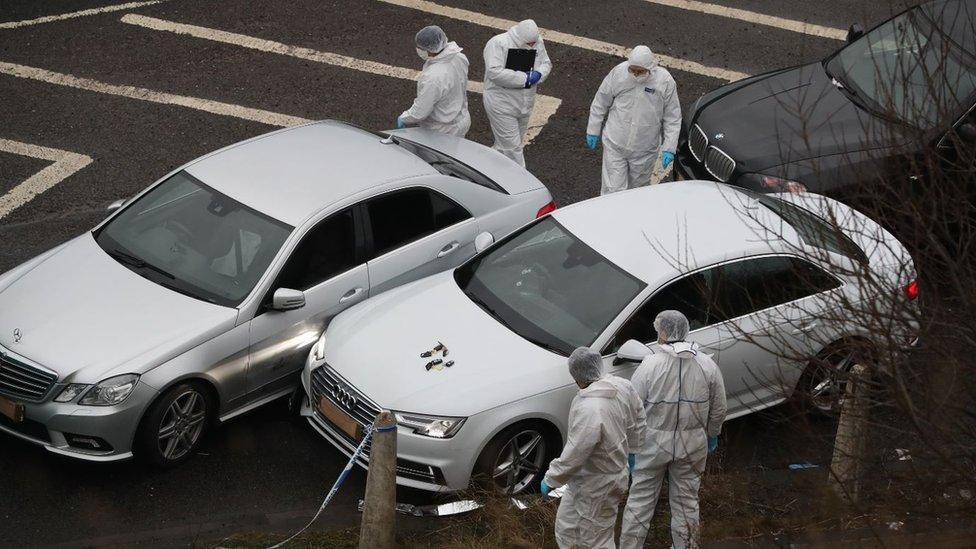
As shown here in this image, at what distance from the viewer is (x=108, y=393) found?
771 centimetres

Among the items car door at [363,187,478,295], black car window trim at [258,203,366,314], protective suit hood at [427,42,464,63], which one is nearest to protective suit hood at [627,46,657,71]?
protective suit hood at [427,42,464,63]

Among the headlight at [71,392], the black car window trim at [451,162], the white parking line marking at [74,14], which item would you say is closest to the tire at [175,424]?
the headlight at [71,392]

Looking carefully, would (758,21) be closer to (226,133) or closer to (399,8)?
(399,8)

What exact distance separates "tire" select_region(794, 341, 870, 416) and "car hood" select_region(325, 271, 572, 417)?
1.64 meters

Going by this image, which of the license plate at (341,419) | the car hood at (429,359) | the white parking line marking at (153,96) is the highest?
the white parking line marking at (153,96)

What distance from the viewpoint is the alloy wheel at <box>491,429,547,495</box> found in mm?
7828

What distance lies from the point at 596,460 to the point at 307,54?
8.76 meters

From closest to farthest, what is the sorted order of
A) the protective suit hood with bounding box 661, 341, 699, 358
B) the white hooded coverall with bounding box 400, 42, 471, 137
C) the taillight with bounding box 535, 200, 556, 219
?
1. the protective suit hood with bounding box 661, 341, 699, 358
2. the taillight with bounding box 535, 200, 556, 219
3. the white hooded coverall with bounding box 400, 42, 471, 137

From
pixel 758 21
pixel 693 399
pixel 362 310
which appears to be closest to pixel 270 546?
pixel 362 310

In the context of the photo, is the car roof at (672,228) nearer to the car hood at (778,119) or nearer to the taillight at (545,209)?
the taillight at (545,209)

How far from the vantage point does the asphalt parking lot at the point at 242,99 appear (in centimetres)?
810

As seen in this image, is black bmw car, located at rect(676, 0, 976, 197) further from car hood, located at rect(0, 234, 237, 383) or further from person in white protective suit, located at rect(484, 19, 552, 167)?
car hood, located at rect(0, 234, 237, 383)

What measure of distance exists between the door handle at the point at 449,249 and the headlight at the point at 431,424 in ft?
6.88

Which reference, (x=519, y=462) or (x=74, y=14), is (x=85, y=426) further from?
(x=74, y=14)
